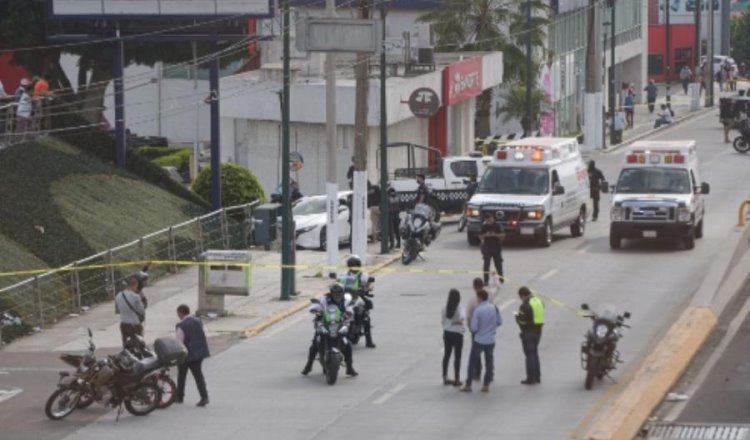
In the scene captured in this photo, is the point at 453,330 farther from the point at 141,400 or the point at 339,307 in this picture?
the point at 141,400

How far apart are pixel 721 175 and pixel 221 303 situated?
31.7 m

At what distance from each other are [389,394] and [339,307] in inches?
67.0

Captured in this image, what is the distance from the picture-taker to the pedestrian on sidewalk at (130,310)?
31.7m

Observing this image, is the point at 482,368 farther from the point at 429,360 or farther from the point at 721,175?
the point at 721,175

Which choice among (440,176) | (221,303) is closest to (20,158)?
(221,303)

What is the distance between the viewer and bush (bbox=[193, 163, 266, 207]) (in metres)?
50.0

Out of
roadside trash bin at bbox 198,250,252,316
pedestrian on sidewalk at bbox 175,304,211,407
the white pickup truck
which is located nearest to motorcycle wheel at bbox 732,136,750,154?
the white pickup truck

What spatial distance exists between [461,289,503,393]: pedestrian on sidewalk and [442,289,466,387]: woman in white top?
0.28 m

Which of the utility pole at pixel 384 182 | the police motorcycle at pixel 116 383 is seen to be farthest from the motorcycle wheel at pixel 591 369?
the utility pole at pixel 384 182

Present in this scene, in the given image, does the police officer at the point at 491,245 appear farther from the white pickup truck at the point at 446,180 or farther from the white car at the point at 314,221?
the white pickup truck at the point at 446,180

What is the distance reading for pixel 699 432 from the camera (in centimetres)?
2633

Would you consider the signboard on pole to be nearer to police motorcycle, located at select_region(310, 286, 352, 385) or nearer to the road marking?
police motorcycle, located at select_region(310, 286, 352, 385)

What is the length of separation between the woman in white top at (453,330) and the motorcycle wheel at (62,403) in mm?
5778

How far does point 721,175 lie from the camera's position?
213 ft
